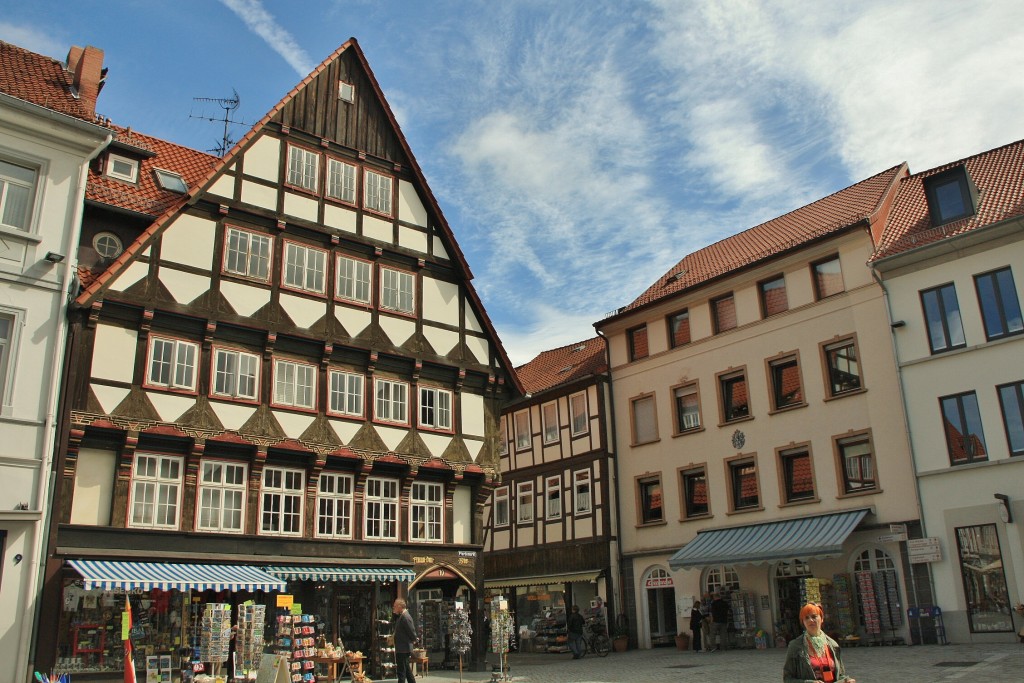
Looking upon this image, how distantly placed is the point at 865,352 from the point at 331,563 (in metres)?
16.4

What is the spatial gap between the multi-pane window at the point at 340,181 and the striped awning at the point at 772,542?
1515 centimetres

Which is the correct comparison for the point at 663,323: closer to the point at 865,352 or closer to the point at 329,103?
the point at 865,352

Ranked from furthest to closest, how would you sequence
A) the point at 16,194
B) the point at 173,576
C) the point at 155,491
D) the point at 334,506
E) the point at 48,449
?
the point at 334,506 < the point at 155,491 < the point at 173,576 < the point at 16,194 < the point at 48,449

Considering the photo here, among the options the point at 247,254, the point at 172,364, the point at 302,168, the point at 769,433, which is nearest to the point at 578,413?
the point at 769,433

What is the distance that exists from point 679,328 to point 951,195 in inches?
396

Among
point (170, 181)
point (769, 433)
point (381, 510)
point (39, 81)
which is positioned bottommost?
point (381, 510)

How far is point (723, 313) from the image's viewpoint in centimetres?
3120

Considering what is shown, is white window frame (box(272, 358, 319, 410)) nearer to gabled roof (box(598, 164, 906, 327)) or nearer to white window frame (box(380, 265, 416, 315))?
white window frame (box(380, 265, 416, 315))

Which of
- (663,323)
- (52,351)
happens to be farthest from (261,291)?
(663,323)

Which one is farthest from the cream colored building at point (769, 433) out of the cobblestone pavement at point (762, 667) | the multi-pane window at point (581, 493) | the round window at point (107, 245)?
the round window at point (107, 245)

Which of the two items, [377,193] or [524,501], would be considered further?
[524,501]

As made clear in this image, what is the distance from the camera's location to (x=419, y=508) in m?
24.3

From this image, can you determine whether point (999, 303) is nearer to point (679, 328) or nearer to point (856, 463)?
point (856, 463)

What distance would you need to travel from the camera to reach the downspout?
16594 mm
